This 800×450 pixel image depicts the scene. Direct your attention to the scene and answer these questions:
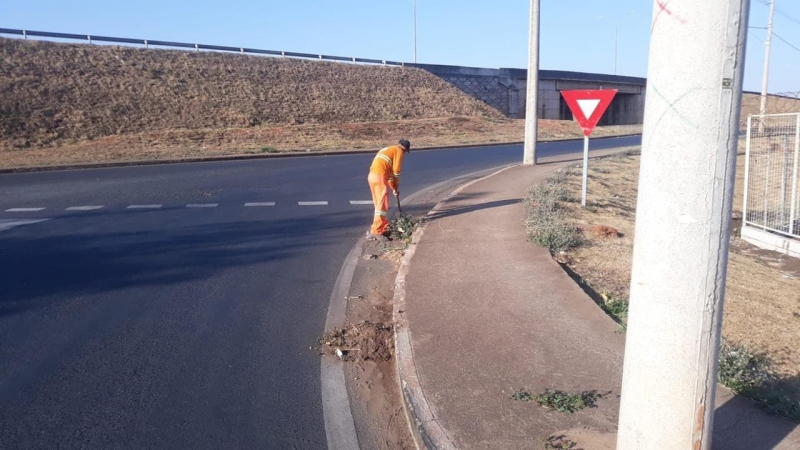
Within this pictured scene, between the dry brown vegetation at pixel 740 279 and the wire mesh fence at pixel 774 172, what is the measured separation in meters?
0.47

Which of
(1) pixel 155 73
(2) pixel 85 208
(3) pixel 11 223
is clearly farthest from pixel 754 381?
(1) pixel 155 73

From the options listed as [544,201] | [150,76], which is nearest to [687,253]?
[544,201]

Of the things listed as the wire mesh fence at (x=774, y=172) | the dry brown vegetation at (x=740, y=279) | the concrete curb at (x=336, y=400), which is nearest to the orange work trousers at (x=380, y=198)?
the dry brown vegetation at (x=740, y=279)

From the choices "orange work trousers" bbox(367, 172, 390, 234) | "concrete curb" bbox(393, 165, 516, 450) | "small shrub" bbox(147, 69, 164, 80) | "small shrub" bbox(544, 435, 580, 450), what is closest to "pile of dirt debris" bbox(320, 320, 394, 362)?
"concrete curb" bbox(393, 165, 516, 450)

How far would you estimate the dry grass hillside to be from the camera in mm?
34406

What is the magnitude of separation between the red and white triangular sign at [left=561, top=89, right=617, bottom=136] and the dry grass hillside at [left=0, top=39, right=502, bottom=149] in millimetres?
27048

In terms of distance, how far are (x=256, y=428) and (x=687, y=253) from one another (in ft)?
9.25

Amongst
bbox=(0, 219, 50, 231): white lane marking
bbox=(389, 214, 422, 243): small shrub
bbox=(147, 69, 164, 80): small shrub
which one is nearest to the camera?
bbox=(389, 214, 422, 243): small shrub

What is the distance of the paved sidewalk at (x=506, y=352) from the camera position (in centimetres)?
394

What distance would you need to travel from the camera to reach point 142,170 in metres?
20.7

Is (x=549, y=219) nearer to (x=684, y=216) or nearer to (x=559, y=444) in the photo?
(x=559, y=444)

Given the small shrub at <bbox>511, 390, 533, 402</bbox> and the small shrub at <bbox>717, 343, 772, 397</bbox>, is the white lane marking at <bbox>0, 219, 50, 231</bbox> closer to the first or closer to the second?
the small shrub at <bbox>511, 390, 533, 402</bbox>

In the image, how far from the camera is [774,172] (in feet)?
34.8

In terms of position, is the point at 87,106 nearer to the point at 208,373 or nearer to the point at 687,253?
the point at 208,373
